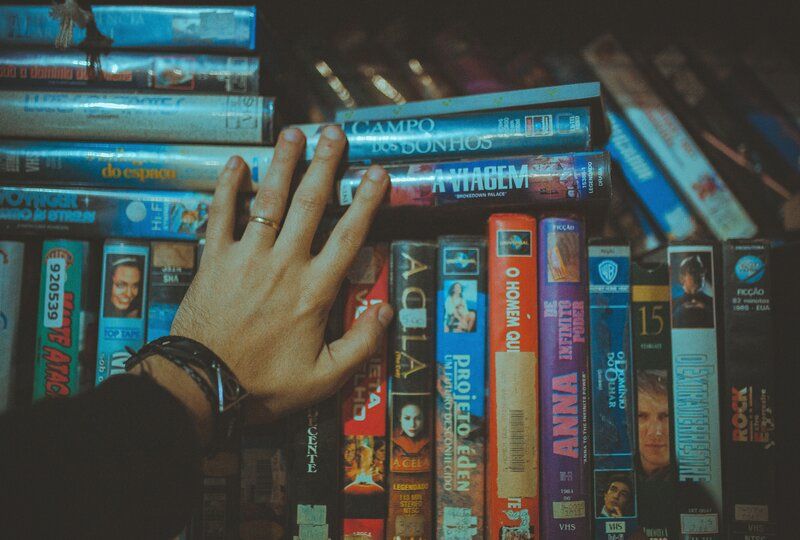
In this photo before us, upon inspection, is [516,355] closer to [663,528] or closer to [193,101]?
[663,528]

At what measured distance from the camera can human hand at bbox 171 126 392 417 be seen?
686mm

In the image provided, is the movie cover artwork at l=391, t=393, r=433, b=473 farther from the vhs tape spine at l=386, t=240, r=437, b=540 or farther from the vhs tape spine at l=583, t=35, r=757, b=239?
the vhs tape spine at l=583, t=35, r=757, b=239

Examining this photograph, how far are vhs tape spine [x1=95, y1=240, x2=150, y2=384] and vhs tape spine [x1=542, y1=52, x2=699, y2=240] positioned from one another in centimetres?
86

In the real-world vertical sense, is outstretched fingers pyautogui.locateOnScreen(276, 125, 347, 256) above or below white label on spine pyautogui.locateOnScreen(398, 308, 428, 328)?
above

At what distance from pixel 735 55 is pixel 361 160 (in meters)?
0.81

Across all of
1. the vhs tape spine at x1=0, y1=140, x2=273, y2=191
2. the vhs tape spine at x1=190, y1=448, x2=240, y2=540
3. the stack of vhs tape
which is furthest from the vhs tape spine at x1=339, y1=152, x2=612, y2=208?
the vhs tape spine at x1=190, y1=448, x2=240, y2=540

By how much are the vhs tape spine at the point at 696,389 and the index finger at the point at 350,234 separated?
0.45m

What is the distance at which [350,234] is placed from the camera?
2.35ft

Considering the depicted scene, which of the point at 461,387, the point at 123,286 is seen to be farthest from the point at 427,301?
the point at 123,286

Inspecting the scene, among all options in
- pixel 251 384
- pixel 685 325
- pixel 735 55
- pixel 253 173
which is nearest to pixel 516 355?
pixel 685 325

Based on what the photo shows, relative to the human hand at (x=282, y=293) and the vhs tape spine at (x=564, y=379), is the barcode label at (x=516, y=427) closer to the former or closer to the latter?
the vhs tape spine at (x=564, y=379)

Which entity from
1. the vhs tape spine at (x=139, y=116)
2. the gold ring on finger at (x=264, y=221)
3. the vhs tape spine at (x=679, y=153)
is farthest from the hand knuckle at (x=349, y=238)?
the vhs tape spine at (x=679, y=153)

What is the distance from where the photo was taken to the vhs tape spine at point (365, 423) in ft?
2.33

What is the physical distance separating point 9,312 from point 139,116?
0.35 m
